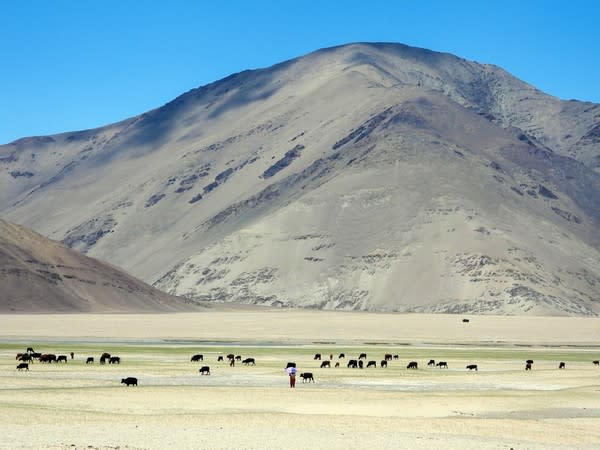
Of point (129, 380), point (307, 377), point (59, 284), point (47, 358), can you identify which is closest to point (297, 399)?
point (129, 380)

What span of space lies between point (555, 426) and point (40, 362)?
124 feet

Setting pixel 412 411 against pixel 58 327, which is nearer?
pixel 412 411

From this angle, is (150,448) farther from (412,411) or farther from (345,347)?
(345,347)

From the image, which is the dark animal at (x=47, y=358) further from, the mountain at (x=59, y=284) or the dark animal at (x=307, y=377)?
the mountain at (x=59, y=284)

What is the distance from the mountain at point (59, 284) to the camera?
541 feet

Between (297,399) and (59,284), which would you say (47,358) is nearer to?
(297,399)

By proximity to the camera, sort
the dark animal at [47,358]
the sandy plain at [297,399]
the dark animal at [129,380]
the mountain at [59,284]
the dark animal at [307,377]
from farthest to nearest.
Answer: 1. the mountain at [59,284]
2. the dark animal at [47,358]
3. the dark animal at [307,377]
4. the dark animal at [129,380]
5. the sandy plain at [297,399]

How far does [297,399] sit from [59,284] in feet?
440

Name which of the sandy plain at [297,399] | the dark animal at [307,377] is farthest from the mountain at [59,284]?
the dark animal at [307,377]

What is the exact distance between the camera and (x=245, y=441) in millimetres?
31000

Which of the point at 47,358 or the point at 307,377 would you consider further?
the point at 47,358

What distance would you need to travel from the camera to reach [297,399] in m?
44.8

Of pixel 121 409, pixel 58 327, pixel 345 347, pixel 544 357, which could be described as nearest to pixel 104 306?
pixel 58 327

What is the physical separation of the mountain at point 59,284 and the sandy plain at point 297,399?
6473cm
